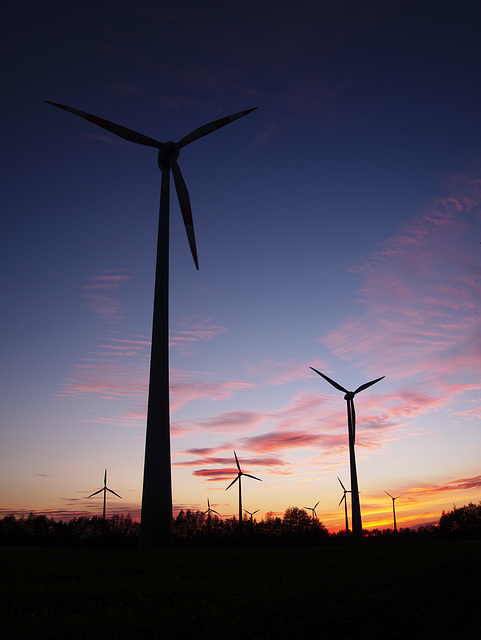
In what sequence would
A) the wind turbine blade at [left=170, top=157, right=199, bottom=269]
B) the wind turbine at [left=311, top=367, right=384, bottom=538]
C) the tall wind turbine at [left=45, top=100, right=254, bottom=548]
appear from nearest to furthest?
the tall wind turbine at [left=45, top=100, right=254, bottom=548]
the wind turbine blade at [left=170, top=157, right=199, bottom=269]
the wind turbine at [left=311, top=367, right=384, bottom=538]

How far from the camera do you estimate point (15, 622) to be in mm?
17484

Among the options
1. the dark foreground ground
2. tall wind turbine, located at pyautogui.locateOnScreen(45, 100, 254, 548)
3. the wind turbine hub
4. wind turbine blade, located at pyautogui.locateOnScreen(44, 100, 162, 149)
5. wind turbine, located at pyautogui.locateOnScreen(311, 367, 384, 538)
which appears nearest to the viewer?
the dark foreground ground

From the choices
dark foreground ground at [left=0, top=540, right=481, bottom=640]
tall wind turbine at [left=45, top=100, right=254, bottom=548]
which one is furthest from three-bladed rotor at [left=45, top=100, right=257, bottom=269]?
dark foreground ground at [left=0, top=540, right=481, bottom=640]

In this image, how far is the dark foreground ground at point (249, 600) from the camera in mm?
16953

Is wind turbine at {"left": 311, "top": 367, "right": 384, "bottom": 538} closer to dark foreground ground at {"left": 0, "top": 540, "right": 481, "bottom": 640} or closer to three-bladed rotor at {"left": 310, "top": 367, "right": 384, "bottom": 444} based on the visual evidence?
three-bladed rotor at {"left": 310, "top": 367, "right": 384, "bottom": 444}

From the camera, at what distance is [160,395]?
154 ft

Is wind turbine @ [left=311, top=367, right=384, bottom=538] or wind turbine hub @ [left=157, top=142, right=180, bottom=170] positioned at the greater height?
wind turbine hub @ [left=157, top=142, right=180, bottom=170]

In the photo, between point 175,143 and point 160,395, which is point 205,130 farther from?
point 160,395

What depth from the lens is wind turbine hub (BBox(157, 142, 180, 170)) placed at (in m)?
61.2

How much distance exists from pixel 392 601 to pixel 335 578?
15.5 ft

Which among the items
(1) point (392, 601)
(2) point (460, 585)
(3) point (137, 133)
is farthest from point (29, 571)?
Answer: (3) point (137, 133)

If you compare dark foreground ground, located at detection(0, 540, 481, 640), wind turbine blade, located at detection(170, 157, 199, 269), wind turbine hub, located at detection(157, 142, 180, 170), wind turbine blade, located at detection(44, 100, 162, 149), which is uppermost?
wind turbine blade, located at detection(44, 100, 162, 149)

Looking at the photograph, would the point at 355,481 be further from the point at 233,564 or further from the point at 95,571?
the point at 95,571

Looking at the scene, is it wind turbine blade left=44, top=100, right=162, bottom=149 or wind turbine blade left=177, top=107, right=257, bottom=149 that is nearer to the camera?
wind turbine blade left=44, top=100, right=162, bottom=149
